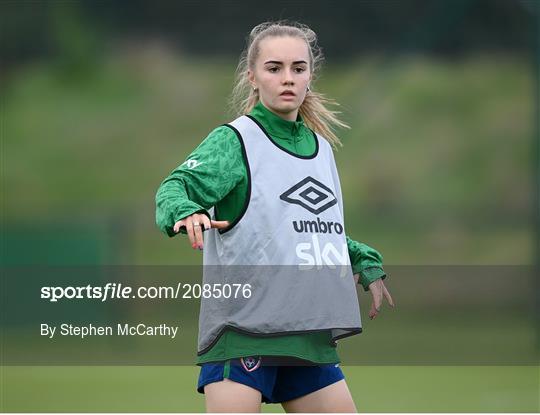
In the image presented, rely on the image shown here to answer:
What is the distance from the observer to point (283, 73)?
110 inches

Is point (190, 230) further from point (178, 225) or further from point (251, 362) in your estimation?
point (251, 362)

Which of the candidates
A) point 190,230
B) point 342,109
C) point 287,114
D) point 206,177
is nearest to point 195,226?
point 190,230

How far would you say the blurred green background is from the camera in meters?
10.8

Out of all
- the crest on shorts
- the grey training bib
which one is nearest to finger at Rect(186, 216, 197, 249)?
the grey training bib

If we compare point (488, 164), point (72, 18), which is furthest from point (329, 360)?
point (72, 18)

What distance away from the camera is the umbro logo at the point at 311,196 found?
2.72 meters

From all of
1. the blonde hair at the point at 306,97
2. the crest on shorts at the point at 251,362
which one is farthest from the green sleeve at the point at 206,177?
the crest on shorts at the point at 251,362

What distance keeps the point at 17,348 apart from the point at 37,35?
20.0 feet

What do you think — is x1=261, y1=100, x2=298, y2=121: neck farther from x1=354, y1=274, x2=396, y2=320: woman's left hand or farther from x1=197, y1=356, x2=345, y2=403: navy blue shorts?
x1=197, y1=356, x2=345, y2=403: navy blue shorts

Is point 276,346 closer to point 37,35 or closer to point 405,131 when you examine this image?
point 405,131

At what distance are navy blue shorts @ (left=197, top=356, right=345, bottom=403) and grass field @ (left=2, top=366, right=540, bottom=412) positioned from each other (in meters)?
2.60

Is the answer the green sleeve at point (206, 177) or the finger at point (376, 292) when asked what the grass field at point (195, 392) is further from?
the green sleeve at point (206, 177)

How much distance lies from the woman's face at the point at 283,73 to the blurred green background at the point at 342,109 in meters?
6.96

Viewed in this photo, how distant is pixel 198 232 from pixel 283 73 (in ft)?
2.21
